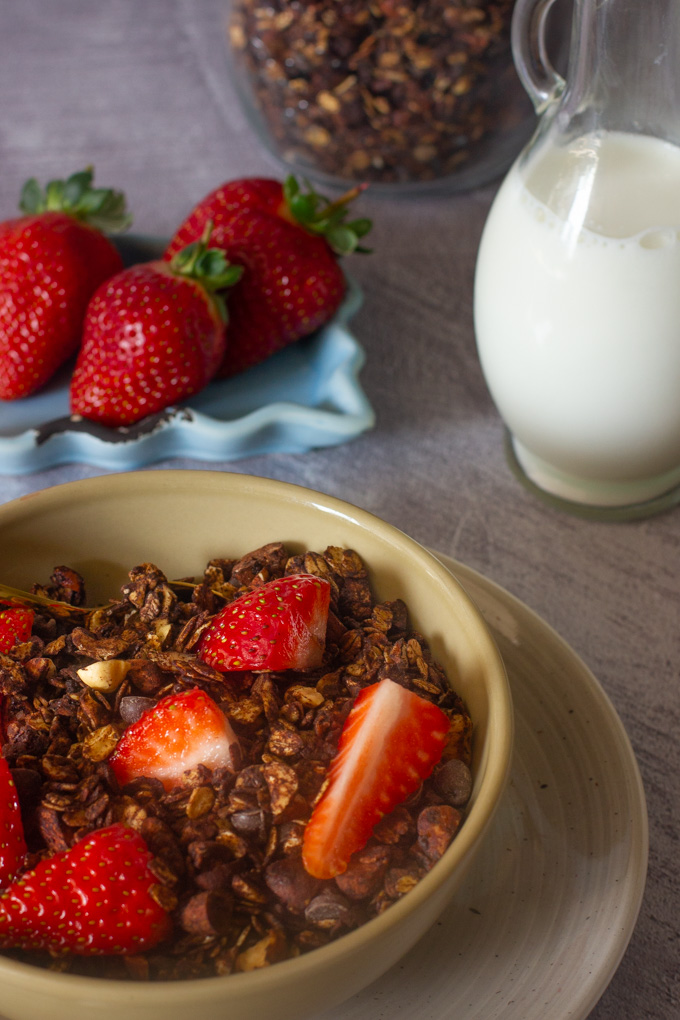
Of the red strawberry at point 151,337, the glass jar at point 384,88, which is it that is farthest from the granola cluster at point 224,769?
the glass jar at point 384,88

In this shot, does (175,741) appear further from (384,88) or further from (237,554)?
(384,88)

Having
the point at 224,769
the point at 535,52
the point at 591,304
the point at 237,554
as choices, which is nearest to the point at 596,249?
the point at 591,304

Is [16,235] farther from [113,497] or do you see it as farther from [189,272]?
[113,497]

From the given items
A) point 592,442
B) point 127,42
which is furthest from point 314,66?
point 127,42

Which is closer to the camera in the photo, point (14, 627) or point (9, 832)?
point (9, 832)

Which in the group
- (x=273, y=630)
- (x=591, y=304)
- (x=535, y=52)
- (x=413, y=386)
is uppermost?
(x=535, y=52)

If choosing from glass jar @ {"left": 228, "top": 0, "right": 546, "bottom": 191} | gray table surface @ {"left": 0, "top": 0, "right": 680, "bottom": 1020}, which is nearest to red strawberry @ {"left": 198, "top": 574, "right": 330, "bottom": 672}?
gray table surface @ {"left": 0, "top": 0, "right": 680, "bottom": 1020}

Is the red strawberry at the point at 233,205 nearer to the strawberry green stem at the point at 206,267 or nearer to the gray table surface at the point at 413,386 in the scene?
the strawberry green stem at the point at 206,267

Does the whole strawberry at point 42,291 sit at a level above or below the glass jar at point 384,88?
below
